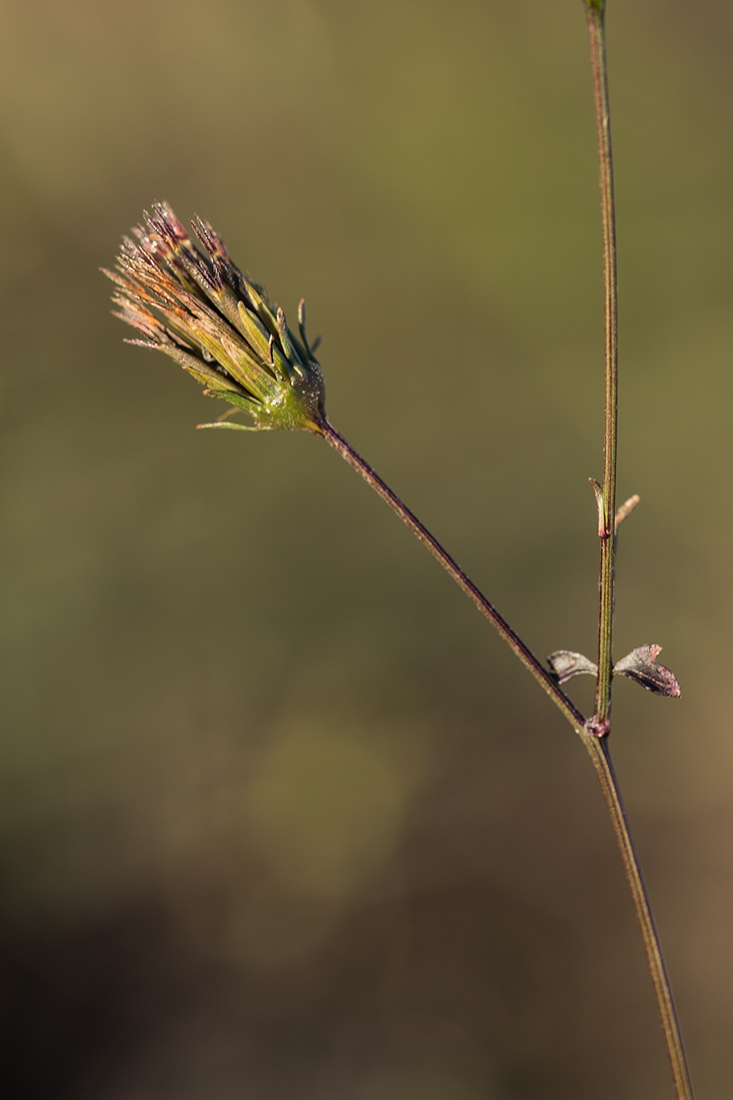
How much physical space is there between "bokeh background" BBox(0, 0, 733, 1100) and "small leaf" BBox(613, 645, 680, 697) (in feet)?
10.0

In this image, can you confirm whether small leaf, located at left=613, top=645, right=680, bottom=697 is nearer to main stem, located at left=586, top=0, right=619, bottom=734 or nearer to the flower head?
main stem, located at left=586, top=0, right=619, bottom=734

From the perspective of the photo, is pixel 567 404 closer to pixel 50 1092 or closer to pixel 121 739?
pixel 121 739

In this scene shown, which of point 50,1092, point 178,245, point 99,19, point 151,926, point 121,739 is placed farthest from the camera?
point 99,19

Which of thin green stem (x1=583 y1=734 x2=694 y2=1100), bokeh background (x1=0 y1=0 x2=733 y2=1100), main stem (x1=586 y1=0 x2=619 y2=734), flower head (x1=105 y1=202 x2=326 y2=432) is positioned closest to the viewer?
main stem (x1=586 y1=0 x2=619 y2=734)

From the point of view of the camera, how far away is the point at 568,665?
4.16ft

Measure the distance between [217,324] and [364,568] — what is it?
340cm

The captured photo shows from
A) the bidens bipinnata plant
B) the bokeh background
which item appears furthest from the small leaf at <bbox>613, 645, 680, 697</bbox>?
the bokeh background

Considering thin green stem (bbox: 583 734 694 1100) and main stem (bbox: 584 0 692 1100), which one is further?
thin green stem (bbox: 583 734 694 1100)

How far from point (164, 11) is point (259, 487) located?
9.54 feet

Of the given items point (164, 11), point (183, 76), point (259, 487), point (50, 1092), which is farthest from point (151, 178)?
point (50, 1092)

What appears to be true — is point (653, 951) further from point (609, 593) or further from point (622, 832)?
point (609, 593)

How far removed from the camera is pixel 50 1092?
3.57m

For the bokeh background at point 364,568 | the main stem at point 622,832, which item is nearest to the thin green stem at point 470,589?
the main stem at point 622,832

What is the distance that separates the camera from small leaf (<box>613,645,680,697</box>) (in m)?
1.24
